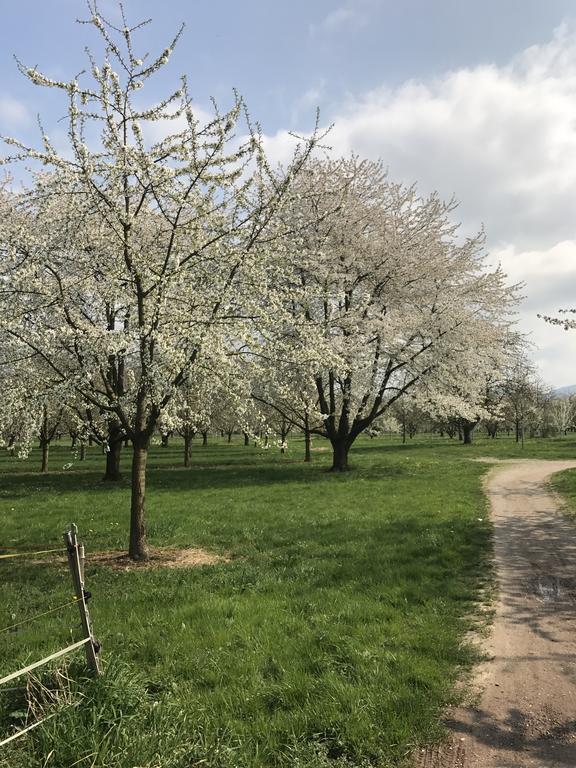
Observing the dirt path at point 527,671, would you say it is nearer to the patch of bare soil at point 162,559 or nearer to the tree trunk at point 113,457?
the patch of bare soil at point 162,559

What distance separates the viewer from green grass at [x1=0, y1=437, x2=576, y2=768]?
4.54m

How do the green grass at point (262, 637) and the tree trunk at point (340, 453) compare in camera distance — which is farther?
the tree trunk at point (340, 453)

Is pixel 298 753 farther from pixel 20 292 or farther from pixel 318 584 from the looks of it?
pixel 20 292

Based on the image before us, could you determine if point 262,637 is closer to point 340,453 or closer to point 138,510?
point 138,510

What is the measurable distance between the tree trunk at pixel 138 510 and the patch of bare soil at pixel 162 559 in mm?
222

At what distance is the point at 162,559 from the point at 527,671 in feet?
26.2

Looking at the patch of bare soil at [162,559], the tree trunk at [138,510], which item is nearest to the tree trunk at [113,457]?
the patch of bare soil at [162,559]

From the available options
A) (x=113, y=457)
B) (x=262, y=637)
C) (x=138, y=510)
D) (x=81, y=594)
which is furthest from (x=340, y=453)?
(x=81, y=594)

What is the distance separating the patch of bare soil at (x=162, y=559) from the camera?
1088 cm

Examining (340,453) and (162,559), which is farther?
(340,453)

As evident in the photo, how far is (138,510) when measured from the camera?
37.9 ft

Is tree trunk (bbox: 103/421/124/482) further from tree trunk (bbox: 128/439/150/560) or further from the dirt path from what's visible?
the dirt path

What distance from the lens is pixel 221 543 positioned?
1280 centimetres

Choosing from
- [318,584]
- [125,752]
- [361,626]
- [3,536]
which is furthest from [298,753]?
[3,536]
